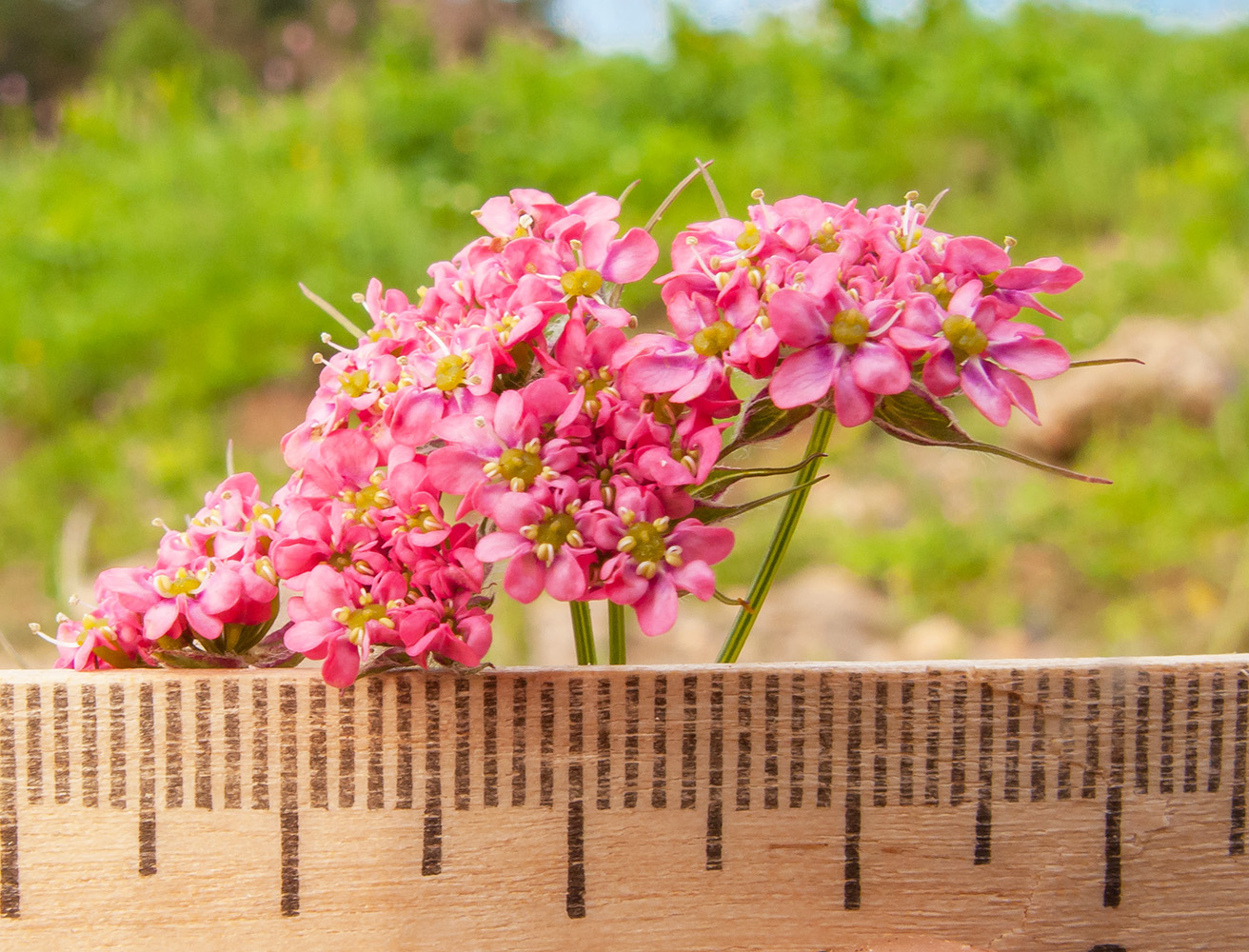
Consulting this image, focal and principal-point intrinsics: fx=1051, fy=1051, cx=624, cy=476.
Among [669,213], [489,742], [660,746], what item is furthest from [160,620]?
[669,213]

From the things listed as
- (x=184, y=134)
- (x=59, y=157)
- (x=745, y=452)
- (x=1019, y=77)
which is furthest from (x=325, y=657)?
(x=59, y=157)

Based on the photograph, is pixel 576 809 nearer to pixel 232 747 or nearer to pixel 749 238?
pixel 232 747

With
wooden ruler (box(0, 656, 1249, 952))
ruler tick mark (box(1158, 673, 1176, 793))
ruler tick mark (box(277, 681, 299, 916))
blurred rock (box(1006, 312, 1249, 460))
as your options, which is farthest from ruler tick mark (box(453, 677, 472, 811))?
blurred rock (box(1006, 312, 1249, 460))

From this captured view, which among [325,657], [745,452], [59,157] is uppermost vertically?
[59,157]

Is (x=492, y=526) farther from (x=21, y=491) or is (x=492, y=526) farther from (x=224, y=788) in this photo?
(x=21, y=491)

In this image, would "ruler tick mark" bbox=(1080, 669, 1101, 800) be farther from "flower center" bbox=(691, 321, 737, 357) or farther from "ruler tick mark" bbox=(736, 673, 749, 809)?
"flower center" bbox=(691, 321, 737, 357)

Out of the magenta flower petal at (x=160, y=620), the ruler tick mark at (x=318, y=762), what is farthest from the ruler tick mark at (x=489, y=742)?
the magenta flower petal at (x=160, y=620)

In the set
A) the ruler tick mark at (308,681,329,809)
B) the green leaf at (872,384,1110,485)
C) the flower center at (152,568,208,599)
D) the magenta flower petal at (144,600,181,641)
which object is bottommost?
the ruler tick mark at (308,681,329,809)
